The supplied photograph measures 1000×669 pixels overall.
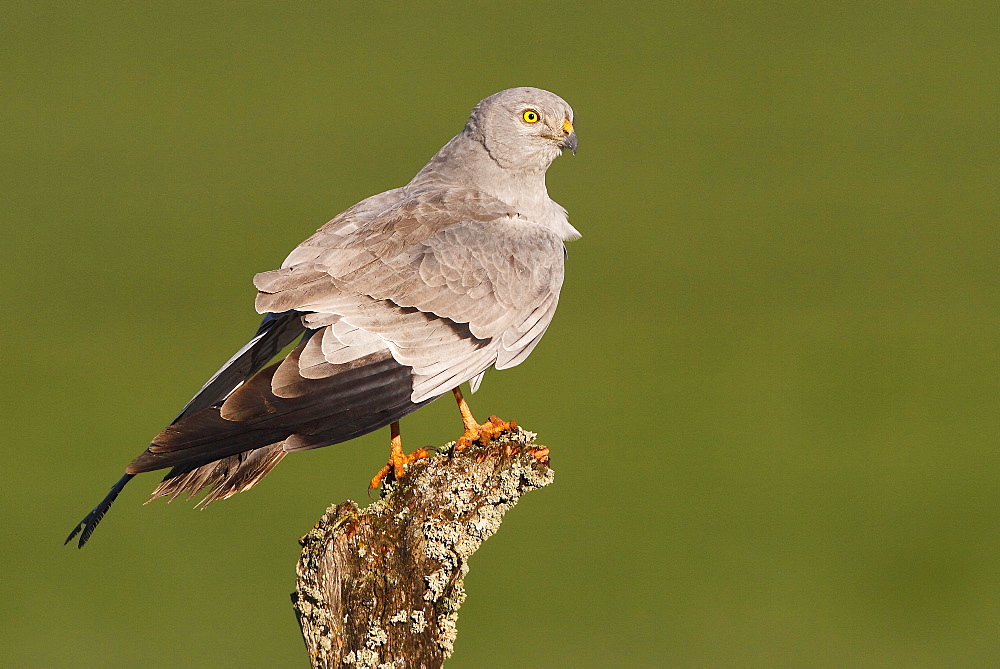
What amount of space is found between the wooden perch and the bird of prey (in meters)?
0.34

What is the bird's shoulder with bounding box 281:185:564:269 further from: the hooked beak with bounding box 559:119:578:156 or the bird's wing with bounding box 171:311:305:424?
the hooked beak with bounding box 559:119:578:156

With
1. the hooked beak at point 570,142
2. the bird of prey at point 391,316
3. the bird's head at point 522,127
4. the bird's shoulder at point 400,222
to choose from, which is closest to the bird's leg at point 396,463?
the bird of prey at point 391,316

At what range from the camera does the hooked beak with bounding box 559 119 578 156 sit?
577 centimetres

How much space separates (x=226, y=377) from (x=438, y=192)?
4.93ft

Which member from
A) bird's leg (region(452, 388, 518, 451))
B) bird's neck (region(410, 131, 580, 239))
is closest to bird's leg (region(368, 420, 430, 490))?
bird's leg (region(452, 388, 518, 451))

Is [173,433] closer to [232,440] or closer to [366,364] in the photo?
[232,440]

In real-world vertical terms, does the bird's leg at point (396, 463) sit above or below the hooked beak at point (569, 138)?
below

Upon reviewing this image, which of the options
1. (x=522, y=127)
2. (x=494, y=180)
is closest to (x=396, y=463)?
(x=494, y=180)

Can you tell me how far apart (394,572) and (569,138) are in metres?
2.66

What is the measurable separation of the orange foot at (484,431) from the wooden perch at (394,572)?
1.41 feet

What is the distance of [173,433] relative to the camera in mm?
3838

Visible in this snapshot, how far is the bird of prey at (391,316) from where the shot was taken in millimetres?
4066

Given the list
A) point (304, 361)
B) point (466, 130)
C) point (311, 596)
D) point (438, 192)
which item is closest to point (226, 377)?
point (304, 361)

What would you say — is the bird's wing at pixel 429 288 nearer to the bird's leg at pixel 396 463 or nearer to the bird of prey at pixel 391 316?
the bird of prey at pixel 391 316
